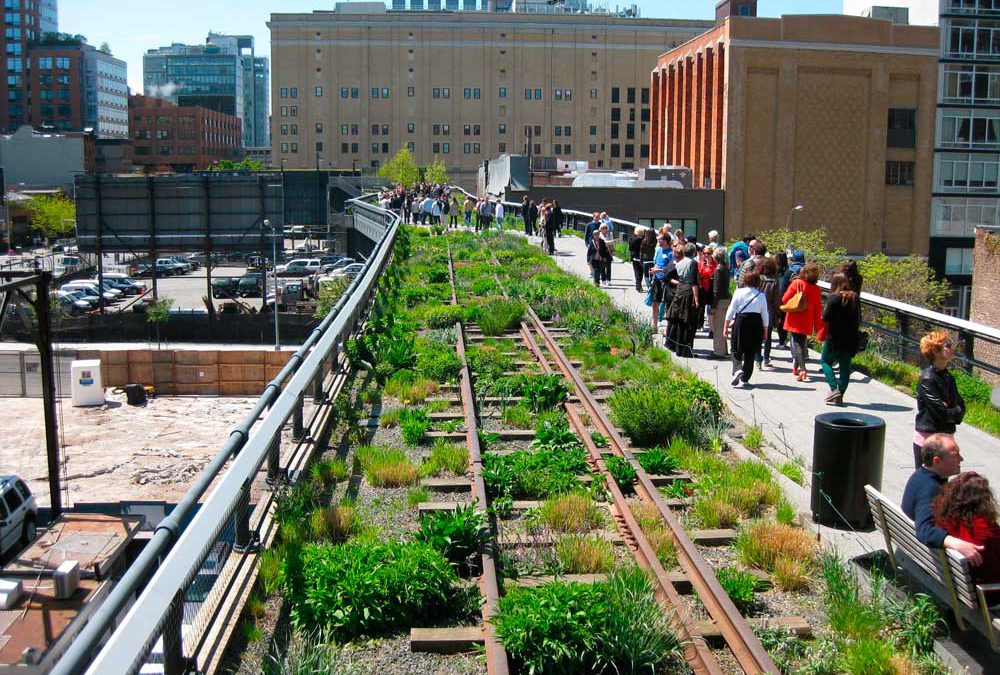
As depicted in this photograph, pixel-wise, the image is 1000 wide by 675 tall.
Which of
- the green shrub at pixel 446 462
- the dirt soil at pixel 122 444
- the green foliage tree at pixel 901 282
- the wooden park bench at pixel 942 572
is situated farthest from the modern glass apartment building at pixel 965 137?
the wooden park bench at pixel 942 572

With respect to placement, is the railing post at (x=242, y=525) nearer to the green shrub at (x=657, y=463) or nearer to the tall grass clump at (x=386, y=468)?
the tall grass clump at (x=386, y=468)

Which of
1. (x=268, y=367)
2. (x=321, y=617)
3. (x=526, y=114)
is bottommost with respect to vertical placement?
(x=268, y=367)

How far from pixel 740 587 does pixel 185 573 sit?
139 inches

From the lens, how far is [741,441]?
11016mm

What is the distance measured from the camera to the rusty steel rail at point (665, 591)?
5859 mm

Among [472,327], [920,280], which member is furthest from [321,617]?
[920,280]

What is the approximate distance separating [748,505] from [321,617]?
12.9 feet

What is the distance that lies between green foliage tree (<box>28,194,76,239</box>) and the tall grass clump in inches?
4097

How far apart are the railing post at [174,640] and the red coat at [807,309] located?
10359 mm

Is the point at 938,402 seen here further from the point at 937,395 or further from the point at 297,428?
the point at 297,428

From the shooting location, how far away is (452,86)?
135 metres

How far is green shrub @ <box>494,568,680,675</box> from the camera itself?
573 cm

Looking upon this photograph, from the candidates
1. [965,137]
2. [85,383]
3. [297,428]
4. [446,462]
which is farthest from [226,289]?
[446,462]

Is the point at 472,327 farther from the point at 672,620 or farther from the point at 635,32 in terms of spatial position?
the point at 635,32
